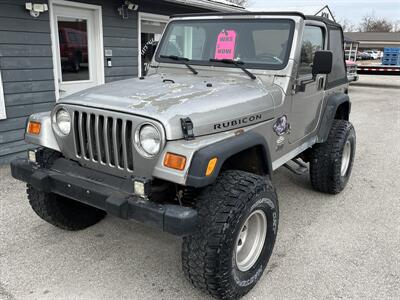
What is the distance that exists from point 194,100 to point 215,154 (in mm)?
533

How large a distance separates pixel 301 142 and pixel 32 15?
14.3ft

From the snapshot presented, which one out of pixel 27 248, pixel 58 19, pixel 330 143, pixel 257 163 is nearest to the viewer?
pixel 257 163

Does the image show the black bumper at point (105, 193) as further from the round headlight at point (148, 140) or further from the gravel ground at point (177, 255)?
the gravel ground at point (177, 255)

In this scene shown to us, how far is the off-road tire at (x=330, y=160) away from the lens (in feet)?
14.3

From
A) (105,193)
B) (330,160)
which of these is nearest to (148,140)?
(105,193)

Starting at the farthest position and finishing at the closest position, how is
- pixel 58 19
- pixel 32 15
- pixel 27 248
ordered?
pixel 58 19, pixel 32 15, pixel 27 248

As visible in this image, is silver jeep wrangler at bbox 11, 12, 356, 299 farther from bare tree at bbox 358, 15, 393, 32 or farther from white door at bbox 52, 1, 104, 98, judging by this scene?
bare tree at bbox 358, 15, 393, 32

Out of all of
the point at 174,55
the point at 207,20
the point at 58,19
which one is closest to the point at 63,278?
the point at 174,55

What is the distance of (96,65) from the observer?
715 cm

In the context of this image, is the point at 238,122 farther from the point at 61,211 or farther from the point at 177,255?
the point at 61,211

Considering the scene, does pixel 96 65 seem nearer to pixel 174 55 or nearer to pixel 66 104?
pixel 174 55

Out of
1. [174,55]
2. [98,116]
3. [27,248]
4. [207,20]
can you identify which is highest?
[207,20]

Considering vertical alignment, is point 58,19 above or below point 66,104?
above

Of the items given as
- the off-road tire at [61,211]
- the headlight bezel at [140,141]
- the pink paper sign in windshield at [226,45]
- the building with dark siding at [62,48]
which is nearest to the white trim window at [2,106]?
the building with dark siding at [62,48]
